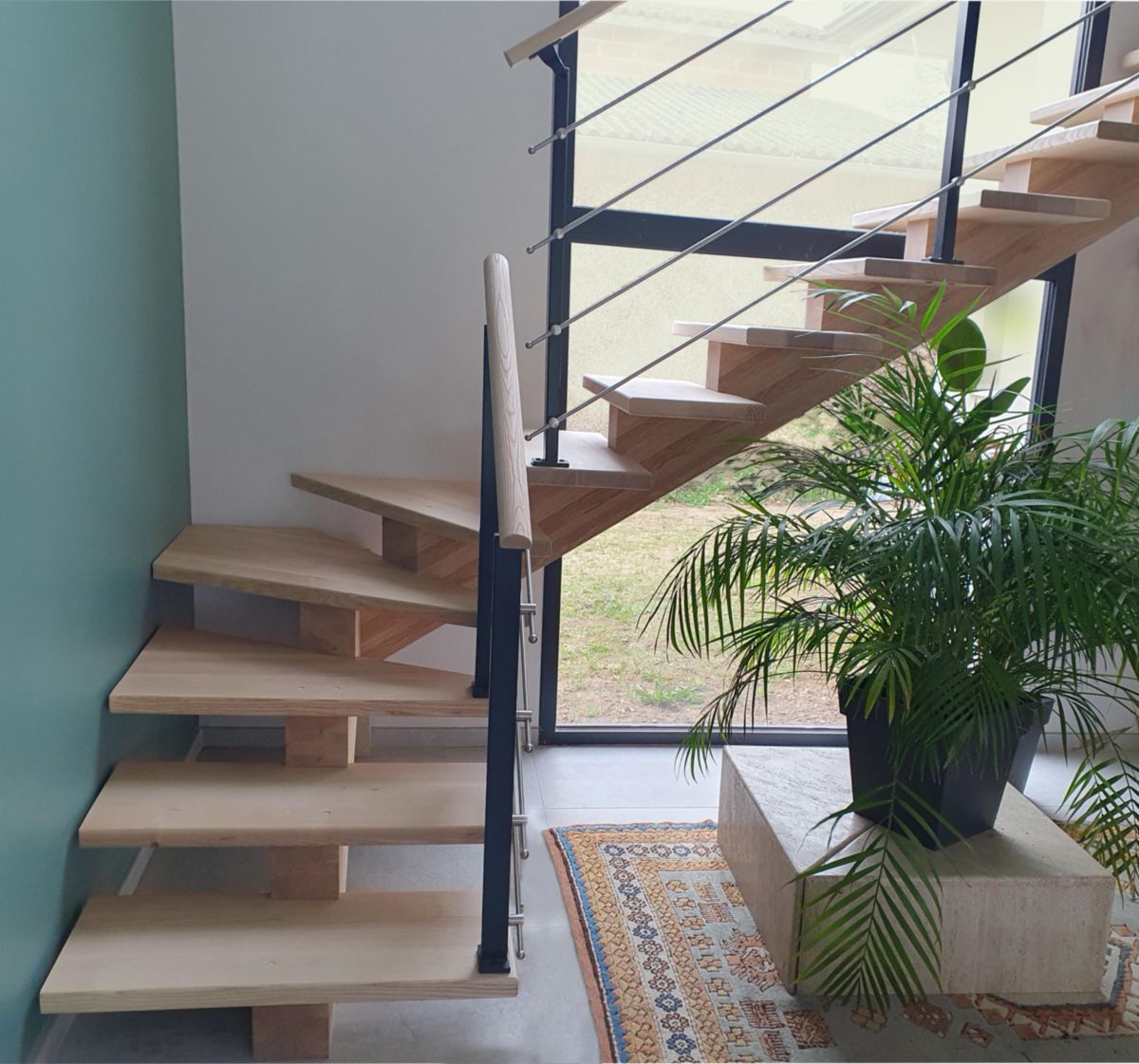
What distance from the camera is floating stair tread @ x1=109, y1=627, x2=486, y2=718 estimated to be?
229cm

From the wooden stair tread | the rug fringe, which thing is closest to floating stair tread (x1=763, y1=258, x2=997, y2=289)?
the wooden stair tread

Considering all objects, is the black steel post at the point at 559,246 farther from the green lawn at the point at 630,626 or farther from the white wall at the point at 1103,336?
the white wall at the point at 1103,336

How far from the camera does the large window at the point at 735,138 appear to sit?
3213 millimetres

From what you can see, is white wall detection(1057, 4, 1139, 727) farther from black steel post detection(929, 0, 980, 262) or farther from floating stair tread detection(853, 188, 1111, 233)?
black steel post detection(929, 0, 980, 262)

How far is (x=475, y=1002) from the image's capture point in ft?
7.47

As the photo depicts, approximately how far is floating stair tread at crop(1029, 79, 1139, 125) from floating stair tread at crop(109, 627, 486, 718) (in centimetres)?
224

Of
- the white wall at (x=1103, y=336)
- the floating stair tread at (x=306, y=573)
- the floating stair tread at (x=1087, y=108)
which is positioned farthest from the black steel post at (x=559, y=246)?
the white wall at (x=1103, y=336)

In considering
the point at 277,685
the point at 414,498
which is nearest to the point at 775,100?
the point at 414,498

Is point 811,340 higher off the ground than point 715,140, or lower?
lower

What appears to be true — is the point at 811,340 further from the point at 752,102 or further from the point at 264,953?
the point at 264,953

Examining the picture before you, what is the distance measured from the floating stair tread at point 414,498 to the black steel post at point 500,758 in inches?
29.6

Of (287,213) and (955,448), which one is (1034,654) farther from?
(287,213)

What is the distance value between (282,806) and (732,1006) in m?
1.06

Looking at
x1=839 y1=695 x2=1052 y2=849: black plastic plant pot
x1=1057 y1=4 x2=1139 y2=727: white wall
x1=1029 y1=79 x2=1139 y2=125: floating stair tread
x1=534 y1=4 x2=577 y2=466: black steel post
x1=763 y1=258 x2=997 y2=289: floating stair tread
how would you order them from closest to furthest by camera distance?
x1=839 y1=695 x2=1052 y2=849: black plastic plant pot → x1=534 y1=4 x2=577 y2=466: black steel post → x1=763 y1=258 x2=997 y2=289: floating stair tread → x1=1029 y1=79 x2=1139 y2=125: floating stair tread → x1=1057 y1=4 x2=1139 y2=727: white wall
